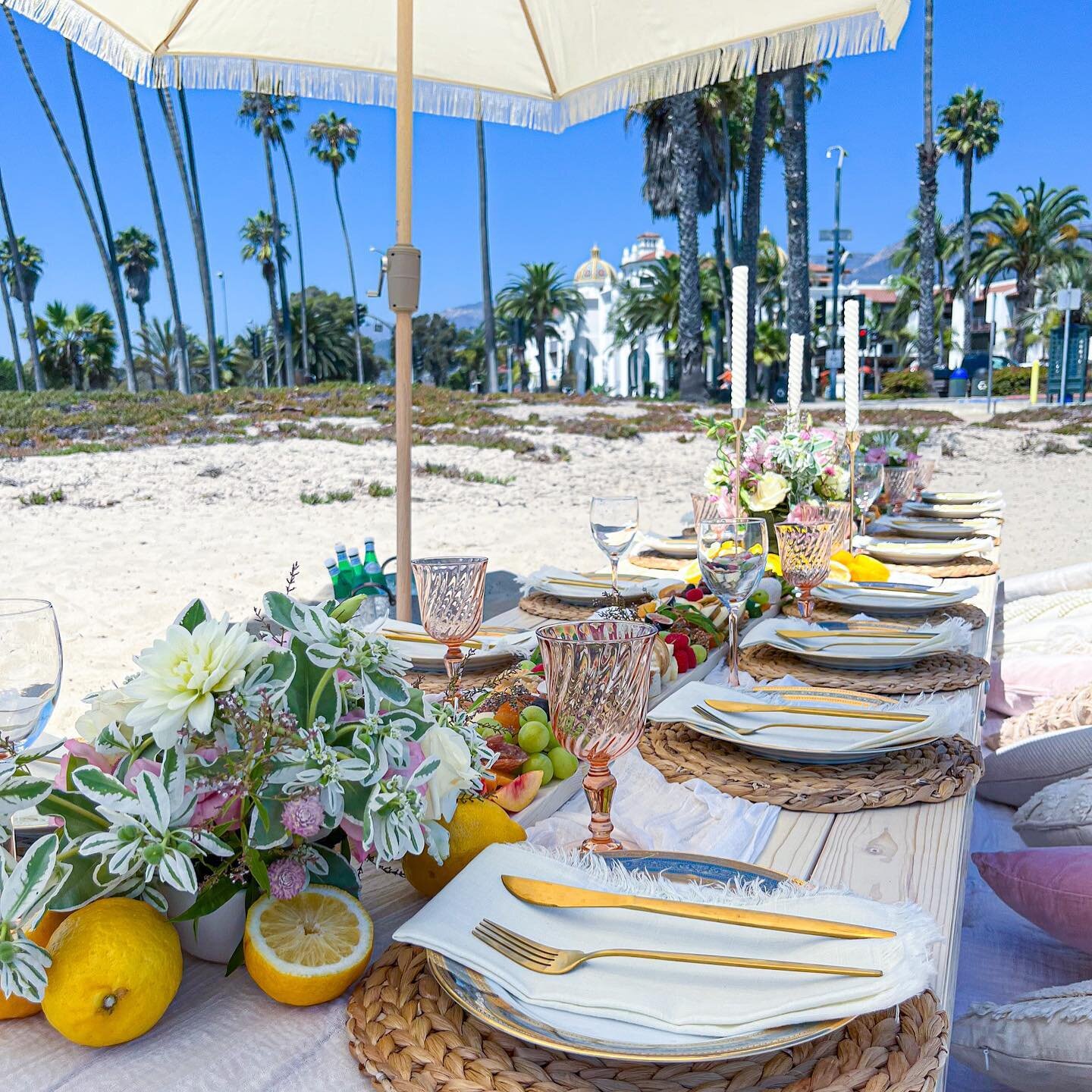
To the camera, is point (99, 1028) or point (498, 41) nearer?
point (99, 1028)

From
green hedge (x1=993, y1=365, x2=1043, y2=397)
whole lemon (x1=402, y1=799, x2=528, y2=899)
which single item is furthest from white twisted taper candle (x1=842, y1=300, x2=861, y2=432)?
green hedge (x1=993, y1=365, x2=1043, y2=397)

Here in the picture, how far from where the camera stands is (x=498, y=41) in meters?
2.94

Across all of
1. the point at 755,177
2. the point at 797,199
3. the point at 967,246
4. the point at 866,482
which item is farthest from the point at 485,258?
the point at 866,482

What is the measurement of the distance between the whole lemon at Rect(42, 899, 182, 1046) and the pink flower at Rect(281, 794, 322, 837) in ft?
0.41

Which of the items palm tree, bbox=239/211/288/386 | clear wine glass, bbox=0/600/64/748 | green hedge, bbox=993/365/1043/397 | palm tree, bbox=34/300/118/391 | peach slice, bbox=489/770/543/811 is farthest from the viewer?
palm tree, bbox=239/211/288/386

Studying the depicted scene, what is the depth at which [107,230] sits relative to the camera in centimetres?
2380

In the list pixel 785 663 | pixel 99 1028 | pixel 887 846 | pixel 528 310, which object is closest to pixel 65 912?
pixel 99 1028

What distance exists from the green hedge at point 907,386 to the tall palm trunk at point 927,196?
40 cm

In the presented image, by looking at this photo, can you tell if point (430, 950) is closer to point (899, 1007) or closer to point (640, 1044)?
point (640, 1044)

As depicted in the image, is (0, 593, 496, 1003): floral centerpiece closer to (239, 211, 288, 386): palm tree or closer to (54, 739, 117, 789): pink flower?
(54, 739, 117, 789): pink flower

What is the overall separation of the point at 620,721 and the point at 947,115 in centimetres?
4335

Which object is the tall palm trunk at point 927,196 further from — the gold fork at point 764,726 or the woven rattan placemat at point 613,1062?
the woven rattan placemat at point 613,1062

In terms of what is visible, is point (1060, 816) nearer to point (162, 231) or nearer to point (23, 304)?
point (162, 231)

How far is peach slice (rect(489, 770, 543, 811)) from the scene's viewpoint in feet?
3.46
